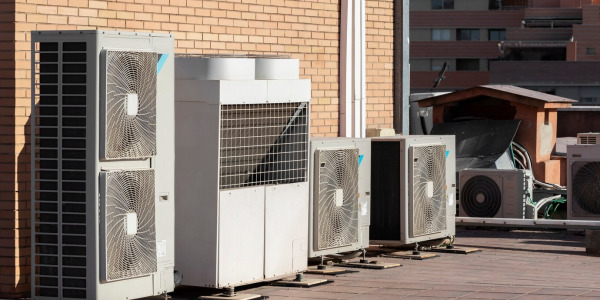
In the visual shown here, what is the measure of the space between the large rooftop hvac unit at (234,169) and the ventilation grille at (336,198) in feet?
2.85

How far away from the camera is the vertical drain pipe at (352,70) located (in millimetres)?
16422

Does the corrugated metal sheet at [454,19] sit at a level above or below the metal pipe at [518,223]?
above

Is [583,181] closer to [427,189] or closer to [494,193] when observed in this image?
[494,193]

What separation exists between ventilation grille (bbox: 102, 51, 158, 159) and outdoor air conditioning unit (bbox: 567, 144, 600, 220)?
9.06 metres

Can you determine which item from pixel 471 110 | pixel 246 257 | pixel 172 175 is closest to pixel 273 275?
pixel 246 257

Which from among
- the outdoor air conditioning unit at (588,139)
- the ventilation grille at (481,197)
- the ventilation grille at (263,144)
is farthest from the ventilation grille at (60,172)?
the outdoor air conditioning unit at (588,139)

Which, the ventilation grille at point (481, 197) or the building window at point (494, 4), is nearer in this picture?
the ventilation grille at point (481, 197)

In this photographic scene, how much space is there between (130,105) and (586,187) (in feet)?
31.3

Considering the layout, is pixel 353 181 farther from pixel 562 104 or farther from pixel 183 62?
pixel 562 104

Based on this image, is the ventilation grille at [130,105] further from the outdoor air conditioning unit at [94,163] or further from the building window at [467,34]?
the building window at [467,34]

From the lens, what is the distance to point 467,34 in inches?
3812

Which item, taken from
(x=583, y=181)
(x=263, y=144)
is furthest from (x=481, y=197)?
(x=263, y=144)

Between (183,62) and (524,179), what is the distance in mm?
8338

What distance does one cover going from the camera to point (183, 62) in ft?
40.3
